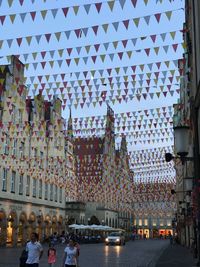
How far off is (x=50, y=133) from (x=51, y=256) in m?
37.9

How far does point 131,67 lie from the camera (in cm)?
2050

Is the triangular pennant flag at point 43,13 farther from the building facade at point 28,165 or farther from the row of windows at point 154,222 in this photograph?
the row of windows at point 154,222

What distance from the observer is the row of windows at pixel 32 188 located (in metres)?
43.8

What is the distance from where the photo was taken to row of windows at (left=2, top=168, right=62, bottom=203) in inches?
1724

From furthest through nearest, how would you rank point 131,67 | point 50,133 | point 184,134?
1. point 50,133
2. point 131,67
3. point 184,134

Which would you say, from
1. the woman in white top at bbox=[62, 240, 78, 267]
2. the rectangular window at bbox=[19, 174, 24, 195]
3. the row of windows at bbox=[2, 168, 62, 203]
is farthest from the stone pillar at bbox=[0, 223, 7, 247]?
the woman in white top at bbox=[62, 240, 78, 267]

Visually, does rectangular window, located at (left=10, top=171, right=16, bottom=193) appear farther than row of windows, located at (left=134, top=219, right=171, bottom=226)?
No

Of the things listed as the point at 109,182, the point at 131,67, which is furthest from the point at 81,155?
the point at 131,67

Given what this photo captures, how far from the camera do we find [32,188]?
1975 inches

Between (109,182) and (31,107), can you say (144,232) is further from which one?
(31,107)

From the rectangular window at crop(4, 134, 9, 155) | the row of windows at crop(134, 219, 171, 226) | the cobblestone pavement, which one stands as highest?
the rectangular window at crop(4, 134, 9, 155)

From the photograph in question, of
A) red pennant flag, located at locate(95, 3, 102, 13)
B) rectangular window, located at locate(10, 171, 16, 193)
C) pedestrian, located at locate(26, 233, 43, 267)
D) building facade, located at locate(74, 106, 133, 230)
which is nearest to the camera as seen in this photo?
pedestrian, located at locate(26, 233, 43, 267)

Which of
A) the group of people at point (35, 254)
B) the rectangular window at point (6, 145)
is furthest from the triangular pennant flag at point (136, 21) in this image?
the rectangular window at point (6, 145)

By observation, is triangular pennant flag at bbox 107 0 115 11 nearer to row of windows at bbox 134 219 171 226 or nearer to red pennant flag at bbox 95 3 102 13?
red pennant flag at bbox 95 3 102 13
